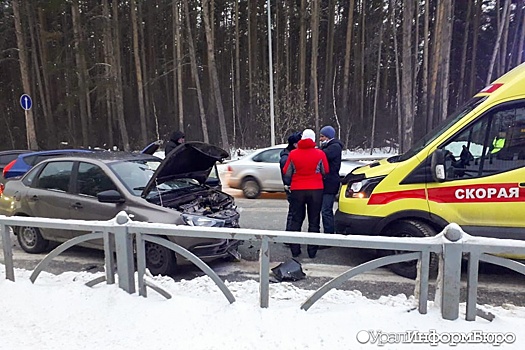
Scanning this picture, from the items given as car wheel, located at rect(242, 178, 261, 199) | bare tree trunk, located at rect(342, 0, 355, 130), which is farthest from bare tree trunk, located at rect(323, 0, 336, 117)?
car wheel, located at rect(242, 178, 261, 199)

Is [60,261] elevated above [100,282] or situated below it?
below

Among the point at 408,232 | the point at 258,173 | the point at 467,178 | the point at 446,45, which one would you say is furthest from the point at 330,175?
the point at 446,45

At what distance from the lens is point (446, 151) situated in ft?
13.5

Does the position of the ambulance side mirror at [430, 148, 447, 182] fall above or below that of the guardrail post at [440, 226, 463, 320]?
above

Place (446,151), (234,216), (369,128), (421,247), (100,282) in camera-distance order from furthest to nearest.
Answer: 1. (369,128)
2. (234,216)
3. (446,151)
4. (100,282)
5. (421,247)

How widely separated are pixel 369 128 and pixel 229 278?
25476 millimetres

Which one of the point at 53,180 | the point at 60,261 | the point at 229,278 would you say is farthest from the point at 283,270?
the point at 53,180

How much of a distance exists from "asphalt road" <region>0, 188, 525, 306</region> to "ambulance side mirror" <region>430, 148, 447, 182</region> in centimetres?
120

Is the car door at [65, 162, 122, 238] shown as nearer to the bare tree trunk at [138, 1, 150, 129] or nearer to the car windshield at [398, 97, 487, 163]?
the car windshield at [398, 97, 487, 163]

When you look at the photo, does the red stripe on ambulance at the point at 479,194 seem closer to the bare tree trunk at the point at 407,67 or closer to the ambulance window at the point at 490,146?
the ambulance window at the point at 490,146

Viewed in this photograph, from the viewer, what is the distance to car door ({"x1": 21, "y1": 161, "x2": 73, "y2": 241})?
504 cm

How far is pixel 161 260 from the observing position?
432cm

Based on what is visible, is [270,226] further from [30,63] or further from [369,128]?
[30,63]

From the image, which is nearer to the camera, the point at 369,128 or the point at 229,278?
the point at 229,278
